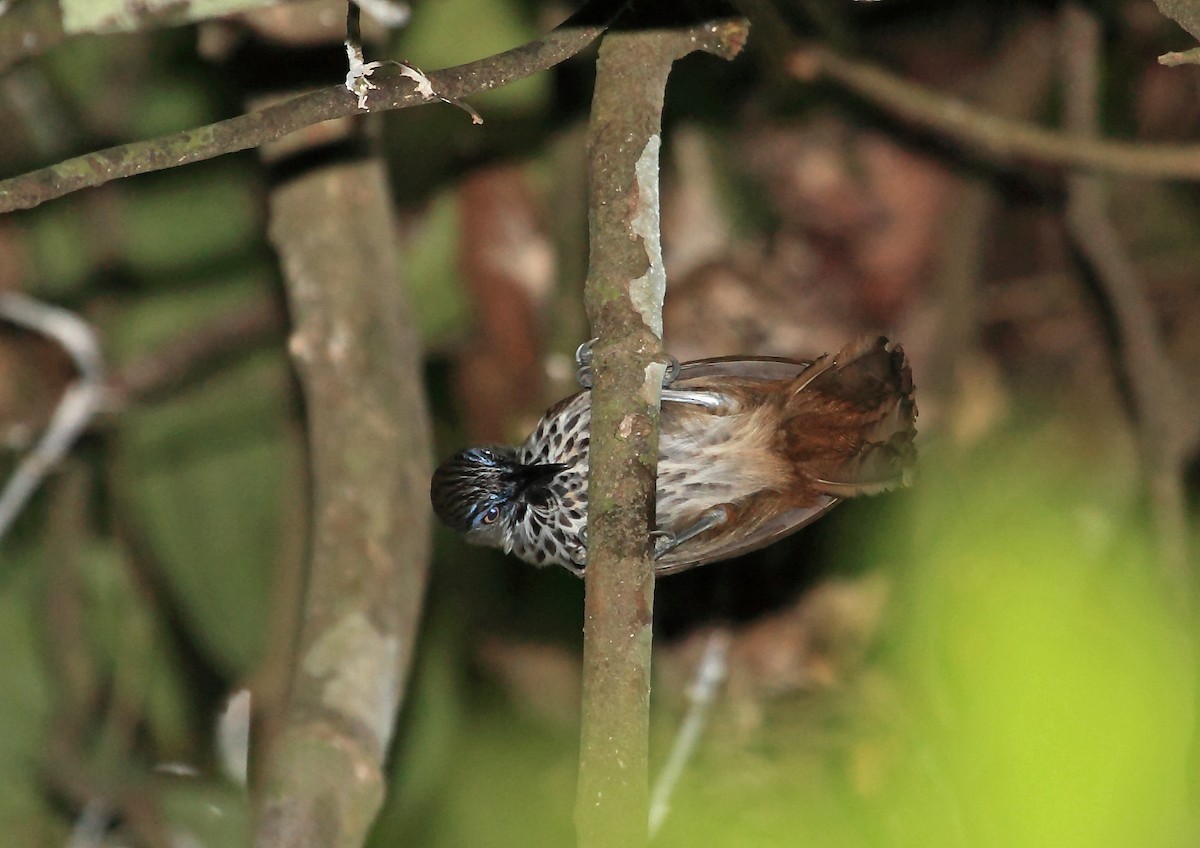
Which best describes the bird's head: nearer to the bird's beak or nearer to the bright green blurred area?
the bird's beak

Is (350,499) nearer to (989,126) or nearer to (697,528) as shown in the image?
(697,528)

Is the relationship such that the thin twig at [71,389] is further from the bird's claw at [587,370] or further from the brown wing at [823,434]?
the brown wing at [823,434]

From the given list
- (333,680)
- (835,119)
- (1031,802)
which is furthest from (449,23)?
(1031,802)

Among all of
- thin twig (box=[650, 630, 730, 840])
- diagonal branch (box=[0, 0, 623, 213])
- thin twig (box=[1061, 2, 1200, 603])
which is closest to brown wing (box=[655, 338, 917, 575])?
diagonal branch (box=[0, 0, 623, 213])

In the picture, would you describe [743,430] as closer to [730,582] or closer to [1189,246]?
Answer: [730,582]

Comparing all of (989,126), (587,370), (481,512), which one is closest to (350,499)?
(481,512)
